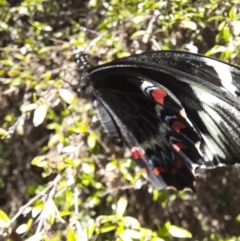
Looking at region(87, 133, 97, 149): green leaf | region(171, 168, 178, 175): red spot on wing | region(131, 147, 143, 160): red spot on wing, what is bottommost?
region(171, 168, 178, 175): red spot on wing

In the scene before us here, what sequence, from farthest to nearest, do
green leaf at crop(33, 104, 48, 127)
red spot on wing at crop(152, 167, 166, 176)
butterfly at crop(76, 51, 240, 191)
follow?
red spot on wing at crop(152, 167, 166, 176)
green leaf at crop(33, 104, 48, 127)
butterfly at crop(76, 51, 240, 191)

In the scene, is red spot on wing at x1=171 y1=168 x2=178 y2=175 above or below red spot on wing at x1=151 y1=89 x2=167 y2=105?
below

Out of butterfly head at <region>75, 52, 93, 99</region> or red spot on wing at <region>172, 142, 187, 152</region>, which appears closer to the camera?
red spot on wing at <region>172, 142, 187, 152</region>

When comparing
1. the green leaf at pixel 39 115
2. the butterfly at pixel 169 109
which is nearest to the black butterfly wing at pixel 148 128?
the butterfly at pixel 169 109

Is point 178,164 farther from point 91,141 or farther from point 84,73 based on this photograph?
point 84,73

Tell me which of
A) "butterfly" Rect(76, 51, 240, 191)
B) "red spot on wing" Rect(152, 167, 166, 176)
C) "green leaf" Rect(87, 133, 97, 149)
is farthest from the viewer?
"red spot on wing" Rect(152, 167, 166, 176)

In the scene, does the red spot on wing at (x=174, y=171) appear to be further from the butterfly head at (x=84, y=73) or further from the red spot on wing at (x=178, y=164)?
the butterfly head at (x=84, y=73)

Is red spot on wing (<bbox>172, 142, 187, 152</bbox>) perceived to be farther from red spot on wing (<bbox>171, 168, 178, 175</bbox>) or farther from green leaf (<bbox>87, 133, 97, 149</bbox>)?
green leaf (<bbox>87, 133, 97, 149</bbox>)

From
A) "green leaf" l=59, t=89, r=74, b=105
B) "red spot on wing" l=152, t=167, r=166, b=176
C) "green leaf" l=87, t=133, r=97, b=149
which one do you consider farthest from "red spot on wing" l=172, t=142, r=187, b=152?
"green leaf" l=59, t=89, r=74, b=105
